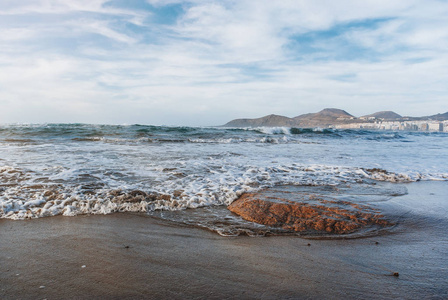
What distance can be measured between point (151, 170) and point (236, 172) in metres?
1.80

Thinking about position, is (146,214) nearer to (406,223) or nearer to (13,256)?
(13,256)

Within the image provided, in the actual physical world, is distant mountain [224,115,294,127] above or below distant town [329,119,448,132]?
above

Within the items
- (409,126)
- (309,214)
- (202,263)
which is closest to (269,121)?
(409,126)

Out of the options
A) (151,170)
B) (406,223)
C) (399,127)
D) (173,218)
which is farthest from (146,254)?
(399,127)

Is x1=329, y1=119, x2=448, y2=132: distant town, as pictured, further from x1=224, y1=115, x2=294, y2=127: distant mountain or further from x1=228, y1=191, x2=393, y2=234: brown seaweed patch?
x1=228, y1=191, x2=393, y2=234: brown seaweed patch

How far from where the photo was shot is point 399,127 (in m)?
53.0

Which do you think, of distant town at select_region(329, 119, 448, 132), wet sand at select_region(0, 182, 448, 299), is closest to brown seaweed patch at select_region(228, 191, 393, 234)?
wet sand at select_region(0, 182, 448, 299)

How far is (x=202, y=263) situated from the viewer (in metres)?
2.03

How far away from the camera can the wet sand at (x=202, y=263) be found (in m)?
1.65

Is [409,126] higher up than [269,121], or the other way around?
[269,121]

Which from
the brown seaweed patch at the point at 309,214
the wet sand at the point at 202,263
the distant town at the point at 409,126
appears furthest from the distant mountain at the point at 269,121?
the wet sand at the point at 202,263

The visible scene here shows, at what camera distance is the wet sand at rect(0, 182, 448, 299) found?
5.42 feet

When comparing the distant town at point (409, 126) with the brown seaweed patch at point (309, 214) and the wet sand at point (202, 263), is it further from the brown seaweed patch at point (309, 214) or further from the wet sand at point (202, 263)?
the wet sand at point (202, 263)

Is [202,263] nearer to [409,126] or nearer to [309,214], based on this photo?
[309,214]
